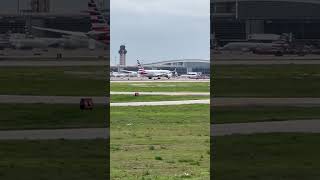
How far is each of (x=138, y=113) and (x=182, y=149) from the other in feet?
23.4

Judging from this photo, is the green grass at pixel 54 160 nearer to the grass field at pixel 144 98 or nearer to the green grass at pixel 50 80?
the green grass at pixel 50 80

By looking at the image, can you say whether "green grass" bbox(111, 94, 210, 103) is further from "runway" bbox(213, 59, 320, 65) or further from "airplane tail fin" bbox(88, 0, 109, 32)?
"airplane tail fin" bbox(88, 0, 109, 32)

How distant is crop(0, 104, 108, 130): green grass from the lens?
6.96 meters

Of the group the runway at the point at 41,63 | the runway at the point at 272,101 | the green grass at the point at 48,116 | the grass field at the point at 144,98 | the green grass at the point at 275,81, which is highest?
the runway at the point at 41,63

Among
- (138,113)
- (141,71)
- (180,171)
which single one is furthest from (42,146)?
(141,71)

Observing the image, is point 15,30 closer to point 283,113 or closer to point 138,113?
point 283,113

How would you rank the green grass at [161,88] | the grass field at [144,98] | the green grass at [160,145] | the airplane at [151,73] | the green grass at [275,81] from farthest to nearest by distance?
the airplane at [151,73], the green grass at [161,88], the grass field at [144,98], the green grass at [160,145], the green grass at [275,81]

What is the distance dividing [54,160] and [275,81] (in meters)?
2.65

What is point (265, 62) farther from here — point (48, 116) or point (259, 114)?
point (48, 116)

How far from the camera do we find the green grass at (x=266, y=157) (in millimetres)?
7004

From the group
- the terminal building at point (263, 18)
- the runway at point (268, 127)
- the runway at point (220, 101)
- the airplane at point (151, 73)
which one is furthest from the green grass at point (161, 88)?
the airplane at point (151, 73)

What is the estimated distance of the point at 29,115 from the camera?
7.67 metres

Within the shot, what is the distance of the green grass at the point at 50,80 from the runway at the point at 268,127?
1393 millimetres

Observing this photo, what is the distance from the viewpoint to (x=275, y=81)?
7473 millimetres
